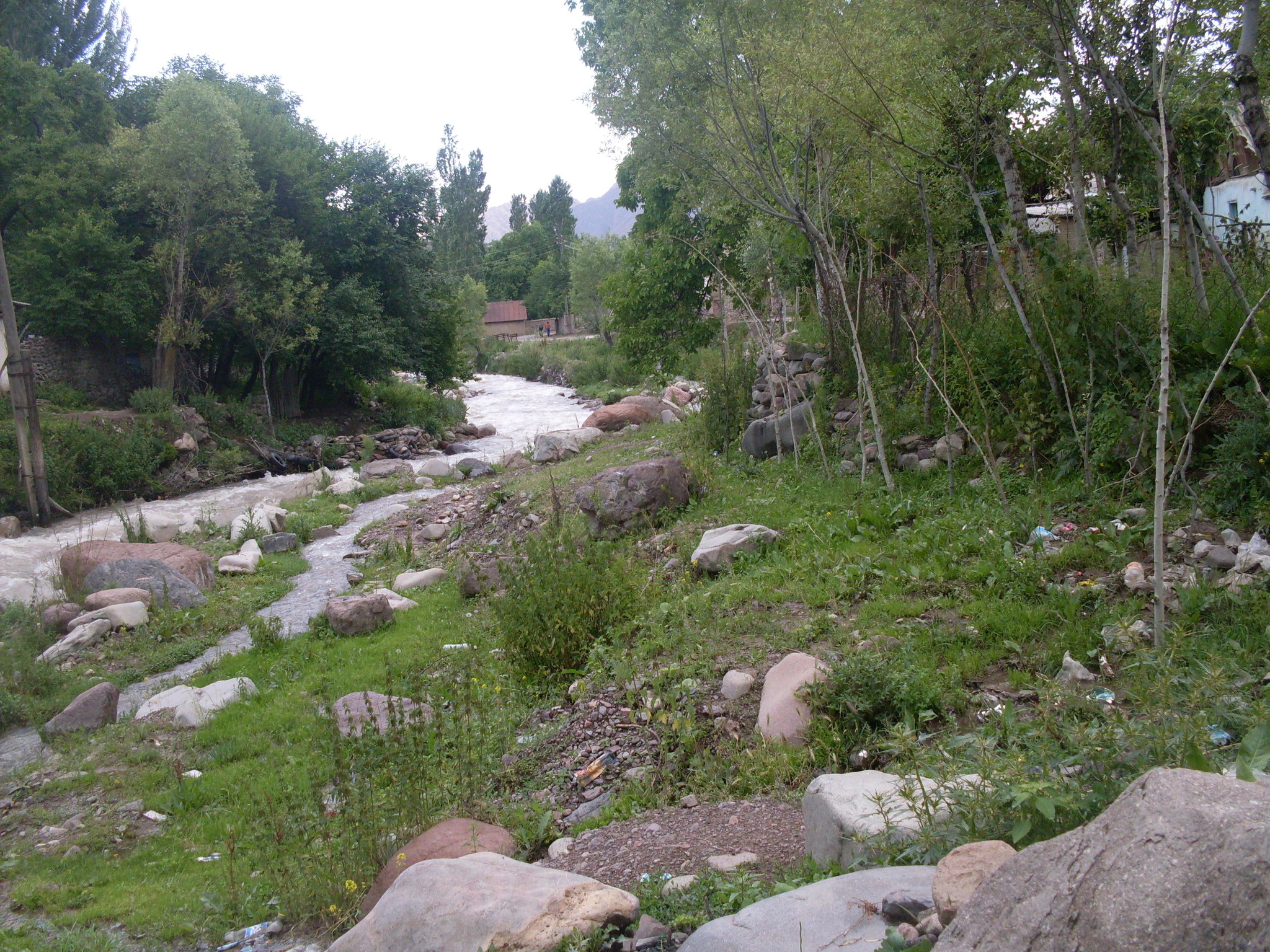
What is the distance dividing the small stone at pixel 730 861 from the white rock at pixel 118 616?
7856 millimetres

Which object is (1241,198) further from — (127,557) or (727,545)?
(127,557)

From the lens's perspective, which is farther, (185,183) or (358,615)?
(185,183)

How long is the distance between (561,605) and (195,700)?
3.06 meters

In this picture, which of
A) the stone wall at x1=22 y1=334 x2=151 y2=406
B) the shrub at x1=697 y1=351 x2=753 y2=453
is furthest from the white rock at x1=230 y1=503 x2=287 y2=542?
the stone wall at x1=22 y1=334 x2=151 y2=406

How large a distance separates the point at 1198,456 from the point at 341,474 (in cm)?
1567

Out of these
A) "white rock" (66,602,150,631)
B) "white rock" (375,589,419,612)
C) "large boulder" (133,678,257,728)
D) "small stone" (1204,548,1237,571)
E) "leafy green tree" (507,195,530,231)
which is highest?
"leafy green tree" (507,195,530,231)

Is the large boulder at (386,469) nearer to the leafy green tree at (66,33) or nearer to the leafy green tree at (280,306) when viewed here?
the leafy green tree at (280,306)

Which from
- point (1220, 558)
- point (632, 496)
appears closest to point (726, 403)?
point (632, 496)

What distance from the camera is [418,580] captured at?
9.59 m

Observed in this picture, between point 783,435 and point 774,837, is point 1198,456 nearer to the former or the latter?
point 774,837

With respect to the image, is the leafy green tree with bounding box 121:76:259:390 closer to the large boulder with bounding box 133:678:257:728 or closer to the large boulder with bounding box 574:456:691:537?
the large boulder with bounding box 574:456:691:537

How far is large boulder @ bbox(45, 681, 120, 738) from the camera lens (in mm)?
6453

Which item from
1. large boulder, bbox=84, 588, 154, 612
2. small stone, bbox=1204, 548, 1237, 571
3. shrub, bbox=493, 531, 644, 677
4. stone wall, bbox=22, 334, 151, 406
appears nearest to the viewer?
small stone, bbox=1204, 548, 1237, 571

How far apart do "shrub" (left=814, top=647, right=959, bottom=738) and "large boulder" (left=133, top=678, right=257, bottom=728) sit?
15.9ft
